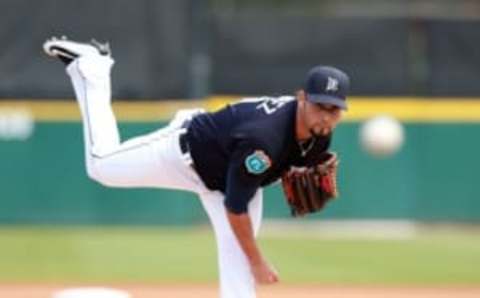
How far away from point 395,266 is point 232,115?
499 centimetres

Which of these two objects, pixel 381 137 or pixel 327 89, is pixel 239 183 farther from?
pixel 381 137

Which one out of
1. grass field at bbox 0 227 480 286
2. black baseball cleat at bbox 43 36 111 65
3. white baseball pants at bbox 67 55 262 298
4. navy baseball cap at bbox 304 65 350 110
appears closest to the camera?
navy baseball cap at bbox 304 65 350 110

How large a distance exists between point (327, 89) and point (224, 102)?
7.37 metres

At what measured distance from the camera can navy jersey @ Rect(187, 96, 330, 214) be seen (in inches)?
256

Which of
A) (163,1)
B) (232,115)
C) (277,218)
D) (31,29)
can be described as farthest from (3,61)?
(232,115)

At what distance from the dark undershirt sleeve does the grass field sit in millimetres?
3938

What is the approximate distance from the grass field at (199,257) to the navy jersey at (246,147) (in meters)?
3.64

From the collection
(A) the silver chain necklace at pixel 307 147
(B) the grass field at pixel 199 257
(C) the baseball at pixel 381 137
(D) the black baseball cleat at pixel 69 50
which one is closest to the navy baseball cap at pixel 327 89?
(A) the silver chain necklace at pixel 307 147

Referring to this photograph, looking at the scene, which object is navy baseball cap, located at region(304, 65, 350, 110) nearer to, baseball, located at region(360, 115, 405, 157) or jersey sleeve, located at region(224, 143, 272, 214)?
jersey sleeve, located at region(224, 143, 272, 214)

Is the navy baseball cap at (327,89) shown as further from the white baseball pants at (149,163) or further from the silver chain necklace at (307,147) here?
the white baseball pants at (149,163)

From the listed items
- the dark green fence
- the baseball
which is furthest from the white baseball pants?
the dark green fence

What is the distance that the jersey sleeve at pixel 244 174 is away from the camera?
21.2ft

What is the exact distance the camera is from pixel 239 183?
21.6ft

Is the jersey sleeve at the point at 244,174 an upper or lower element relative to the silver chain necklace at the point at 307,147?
lower
